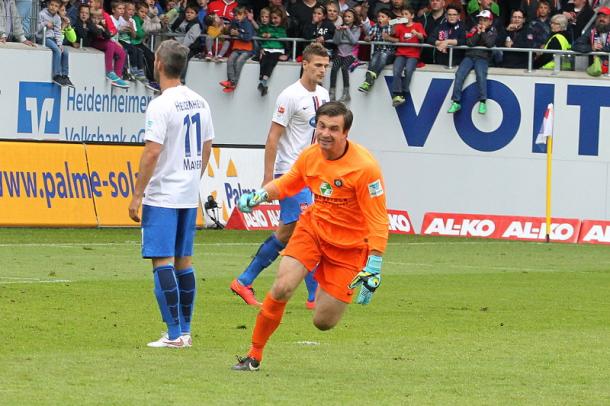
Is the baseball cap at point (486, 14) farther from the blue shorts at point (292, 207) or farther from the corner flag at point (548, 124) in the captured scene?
the blue shorts at point (292, 207)

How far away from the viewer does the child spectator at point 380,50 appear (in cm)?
2952

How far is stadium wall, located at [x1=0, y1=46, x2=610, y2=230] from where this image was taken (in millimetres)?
28391

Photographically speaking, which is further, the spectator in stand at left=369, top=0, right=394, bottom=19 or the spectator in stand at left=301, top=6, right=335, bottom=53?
the spectator in stand at left=369, top=0, right=394, bottom=19

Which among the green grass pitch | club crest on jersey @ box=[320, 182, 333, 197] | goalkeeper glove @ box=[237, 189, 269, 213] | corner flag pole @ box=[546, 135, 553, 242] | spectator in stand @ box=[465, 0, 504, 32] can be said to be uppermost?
spectator in stand @ box=[465, 0, 504, 32]

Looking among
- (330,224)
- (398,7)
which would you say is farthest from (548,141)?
(330,224)

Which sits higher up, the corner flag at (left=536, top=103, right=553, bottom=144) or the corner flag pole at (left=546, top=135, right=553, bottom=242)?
the corner flag at (left=536, top=103, right=553, bottom=144)

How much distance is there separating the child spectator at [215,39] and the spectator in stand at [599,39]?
23.7 ft

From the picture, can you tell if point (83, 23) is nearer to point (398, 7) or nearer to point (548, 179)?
point (398, 7)

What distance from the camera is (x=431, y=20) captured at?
98.3 feet

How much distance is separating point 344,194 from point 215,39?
20.9 metres

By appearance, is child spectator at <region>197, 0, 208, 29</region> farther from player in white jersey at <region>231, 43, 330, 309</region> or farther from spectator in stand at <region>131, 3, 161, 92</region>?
player in white jersey at <region>231, 43, 330, 309</region>

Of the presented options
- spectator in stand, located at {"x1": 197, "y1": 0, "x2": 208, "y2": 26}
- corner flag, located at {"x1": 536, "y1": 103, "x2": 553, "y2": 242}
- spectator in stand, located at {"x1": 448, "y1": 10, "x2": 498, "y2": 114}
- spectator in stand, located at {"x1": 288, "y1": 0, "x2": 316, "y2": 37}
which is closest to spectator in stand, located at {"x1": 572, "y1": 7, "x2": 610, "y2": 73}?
corner flag, located at {"x1": 536, "y1": 103, "x2": 553, "y2": 242}

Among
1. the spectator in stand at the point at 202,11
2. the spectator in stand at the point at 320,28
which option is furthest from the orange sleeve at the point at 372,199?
the spectator in stand at the point at 202,11

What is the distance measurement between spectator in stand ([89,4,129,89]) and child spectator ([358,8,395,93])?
493 cm
